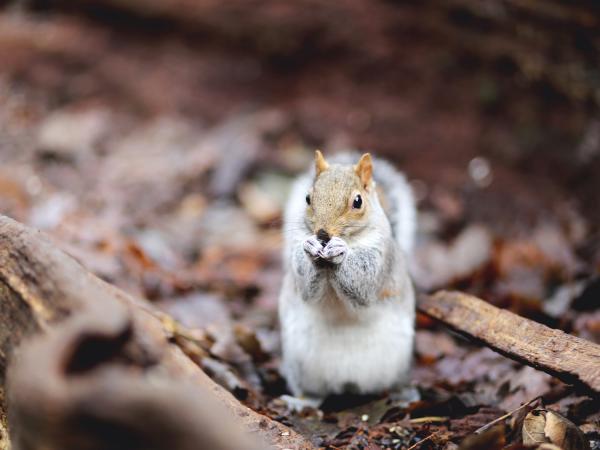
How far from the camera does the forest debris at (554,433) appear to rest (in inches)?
79.0

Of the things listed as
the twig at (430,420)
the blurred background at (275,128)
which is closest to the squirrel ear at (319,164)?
the blurred background at (275,128)

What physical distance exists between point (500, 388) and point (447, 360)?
1.76ft

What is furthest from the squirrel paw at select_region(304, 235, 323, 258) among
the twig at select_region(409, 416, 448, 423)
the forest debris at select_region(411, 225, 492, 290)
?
the forest debris at select_region(411, 225, 492, 290)

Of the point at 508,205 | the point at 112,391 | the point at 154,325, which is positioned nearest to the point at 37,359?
the point at 112,391

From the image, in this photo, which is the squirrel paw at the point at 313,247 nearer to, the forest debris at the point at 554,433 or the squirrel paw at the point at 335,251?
the squirrel paw at the point at 335,251

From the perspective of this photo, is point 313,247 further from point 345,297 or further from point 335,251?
point 345,297

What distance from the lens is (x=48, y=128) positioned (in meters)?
5.65

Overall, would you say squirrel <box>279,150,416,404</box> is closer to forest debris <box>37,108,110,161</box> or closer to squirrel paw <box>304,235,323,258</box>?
squirrel paw <box>304,235,323,258</box>

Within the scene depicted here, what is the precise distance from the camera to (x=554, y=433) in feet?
6.65

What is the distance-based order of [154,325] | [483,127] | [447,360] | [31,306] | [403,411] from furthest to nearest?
[483,127] → [447,360] → [403,411] → [154,325] → [31,306]

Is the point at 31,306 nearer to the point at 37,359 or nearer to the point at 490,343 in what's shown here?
the point at 37,359

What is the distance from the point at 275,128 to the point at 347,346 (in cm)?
340

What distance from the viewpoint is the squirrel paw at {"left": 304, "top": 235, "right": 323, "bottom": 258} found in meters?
2.63

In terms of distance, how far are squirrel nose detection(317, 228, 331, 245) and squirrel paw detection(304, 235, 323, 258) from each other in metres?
0.02
